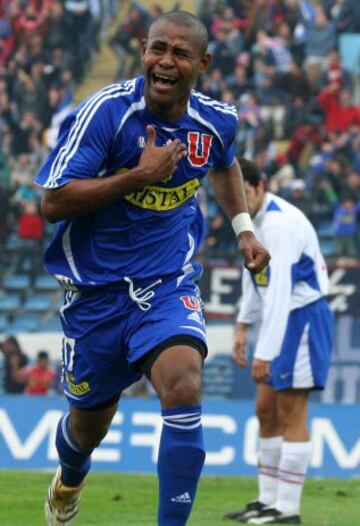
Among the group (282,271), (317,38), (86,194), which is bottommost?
(282,271)

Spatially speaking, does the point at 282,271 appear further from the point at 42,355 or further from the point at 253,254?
the point at 42,355

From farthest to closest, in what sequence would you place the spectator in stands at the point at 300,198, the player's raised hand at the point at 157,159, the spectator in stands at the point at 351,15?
1. the spectator in stands at the point at 351,15
2. the spectator in stands at the point at 300,198
3. the player's raised hand at the point at 157,159

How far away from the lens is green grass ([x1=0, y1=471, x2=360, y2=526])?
9.24 meters

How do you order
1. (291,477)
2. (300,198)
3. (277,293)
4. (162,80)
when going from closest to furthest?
(162,80) → (277,293) → (291,477) → (300,198)

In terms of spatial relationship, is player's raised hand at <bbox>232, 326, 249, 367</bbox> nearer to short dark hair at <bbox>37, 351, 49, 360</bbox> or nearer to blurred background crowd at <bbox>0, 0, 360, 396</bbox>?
short dark hair at <bbox>37, 351, 49, 360</bbox>

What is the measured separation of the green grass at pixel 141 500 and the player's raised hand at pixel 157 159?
10.8 feet

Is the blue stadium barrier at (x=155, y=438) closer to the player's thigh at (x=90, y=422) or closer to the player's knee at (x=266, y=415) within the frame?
the player's knee at (x=266, y=415)

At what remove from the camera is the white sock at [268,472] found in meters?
9.65

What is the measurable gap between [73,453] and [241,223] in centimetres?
148

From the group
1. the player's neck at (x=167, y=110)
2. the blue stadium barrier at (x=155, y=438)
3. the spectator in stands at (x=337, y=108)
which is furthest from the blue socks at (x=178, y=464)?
the spectator in stands at (x=337, y=108)

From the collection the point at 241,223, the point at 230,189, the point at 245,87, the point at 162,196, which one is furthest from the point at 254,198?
the point at 245,87

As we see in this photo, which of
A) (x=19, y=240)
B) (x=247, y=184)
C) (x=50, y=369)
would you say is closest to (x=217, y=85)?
(x=19, y=240)

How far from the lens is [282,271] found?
30.3 ft

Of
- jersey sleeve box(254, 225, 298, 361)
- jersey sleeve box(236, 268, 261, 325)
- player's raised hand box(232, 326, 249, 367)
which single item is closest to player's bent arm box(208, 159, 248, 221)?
jersey sleeve box(254, 225, 298, 361)
